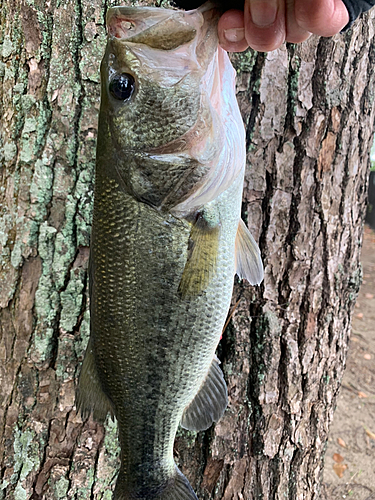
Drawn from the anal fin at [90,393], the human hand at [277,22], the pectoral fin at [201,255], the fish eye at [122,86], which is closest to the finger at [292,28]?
the human hand at [277,22]

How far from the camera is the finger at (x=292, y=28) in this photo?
1407mm

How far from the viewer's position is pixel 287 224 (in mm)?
2162

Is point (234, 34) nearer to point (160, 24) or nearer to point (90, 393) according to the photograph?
point (160, 24)

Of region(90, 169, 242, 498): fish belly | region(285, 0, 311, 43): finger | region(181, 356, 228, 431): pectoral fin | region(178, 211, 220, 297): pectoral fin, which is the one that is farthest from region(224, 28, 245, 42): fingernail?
region(181, 356, 228, 431): pectoral fin

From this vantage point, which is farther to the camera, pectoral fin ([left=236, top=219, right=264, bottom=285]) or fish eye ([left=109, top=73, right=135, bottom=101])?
pectoral fin ([left=236, top=219, right=264, bottom=285])

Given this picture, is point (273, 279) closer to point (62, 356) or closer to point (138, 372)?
point (138, 372)

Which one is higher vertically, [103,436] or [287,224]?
[287,224]

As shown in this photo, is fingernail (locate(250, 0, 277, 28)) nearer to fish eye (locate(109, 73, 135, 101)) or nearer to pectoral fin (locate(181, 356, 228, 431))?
fish eye (locate(109, 73, 135, 101))

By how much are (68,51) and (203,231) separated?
120cm

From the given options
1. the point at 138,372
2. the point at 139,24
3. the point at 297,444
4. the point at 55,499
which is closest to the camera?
the point at 139,24

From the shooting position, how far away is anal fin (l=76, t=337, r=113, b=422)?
170cm

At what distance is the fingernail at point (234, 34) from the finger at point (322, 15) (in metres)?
0.20

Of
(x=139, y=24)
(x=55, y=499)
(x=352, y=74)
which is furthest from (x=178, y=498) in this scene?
(x=352, y=74)

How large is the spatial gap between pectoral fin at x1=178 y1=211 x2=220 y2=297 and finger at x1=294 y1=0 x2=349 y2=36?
77 centimetres
